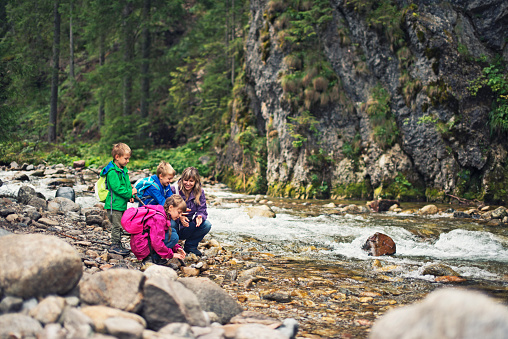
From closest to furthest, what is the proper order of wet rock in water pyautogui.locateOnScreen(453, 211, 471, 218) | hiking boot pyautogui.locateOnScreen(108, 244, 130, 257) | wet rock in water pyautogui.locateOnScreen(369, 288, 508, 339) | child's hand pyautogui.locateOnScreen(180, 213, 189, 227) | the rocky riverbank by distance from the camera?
wet rock in water pyautogui.locateOnScreen(369, 288, 508, 339)
the rocky riverbank
child's hand pyautogui.locateOnScreen(180, 213, 189, 227)
hiking boot pyautogui.locateOnScreen(108, 244, 130, 257)
wet rock in water pyautogui.locateOnScreen(453, 211, 471, 218)

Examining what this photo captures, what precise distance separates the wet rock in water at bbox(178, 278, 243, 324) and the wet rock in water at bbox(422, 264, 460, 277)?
303 centimetres

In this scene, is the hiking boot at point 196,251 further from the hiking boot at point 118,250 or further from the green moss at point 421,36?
the green moss at point 421,36

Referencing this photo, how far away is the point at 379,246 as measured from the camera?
6.39 m

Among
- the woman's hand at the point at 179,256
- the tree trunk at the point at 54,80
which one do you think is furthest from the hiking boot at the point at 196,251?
the tree trunk at the point at 54,80

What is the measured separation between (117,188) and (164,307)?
271cm

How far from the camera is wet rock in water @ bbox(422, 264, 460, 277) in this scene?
5043 millimetres

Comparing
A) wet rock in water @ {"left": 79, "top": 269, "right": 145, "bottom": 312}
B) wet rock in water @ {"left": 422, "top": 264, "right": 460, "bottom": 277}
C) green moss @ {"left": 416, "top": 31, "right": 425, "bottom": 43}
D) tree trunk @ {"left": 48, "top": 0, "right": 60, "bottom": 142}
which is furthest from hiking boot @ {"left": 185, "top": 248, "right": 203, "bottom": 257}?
tree trunk @ {"left": 48, "top": 0, "right": 60, "bottom": 142}

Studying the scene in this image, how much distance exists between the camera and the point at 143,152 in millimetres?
21578

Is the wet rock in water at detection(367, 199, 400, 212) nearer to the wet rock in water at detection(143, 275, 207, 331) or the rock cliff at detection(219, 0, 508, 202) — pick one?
the rock cliff at detection(219, 0, 508, 202)

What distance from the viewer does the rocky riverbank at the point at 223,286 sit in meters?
2.67

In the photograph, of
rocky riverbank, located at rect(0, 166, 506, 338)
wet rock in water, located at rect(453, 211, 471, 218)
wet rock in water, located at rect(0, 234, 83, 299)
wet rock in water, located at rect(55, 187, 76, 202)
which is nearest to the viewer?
wet rock in water, located at rect(0, 234, 83, 299)

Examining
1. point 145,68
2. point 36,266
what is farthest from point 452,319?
point 145,68

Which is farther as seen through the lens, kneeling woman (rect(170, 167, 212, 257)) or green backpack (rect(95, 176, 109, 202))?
kneeling woman (rect(170, 167, 212, 257))

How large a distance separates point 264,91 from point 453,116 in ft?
25.1
